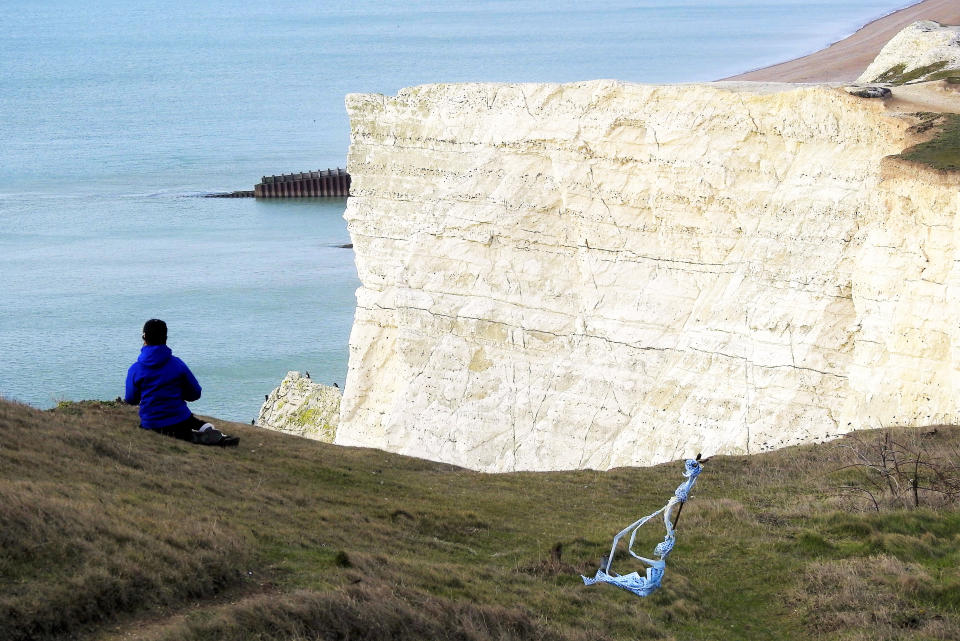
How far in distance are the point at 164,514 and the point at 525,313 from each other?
1716 cm

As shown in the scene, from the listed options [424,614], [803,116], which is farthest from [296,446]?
[803,116]

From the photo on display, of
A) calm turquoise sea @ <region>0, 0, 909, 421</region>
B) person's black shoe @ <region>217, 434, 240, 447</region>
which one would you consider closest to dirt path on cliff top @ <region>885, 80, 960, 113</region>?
person's black shoe @ <region>217, 434, 240, 447</region>

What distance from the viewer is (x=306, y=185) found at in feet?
233

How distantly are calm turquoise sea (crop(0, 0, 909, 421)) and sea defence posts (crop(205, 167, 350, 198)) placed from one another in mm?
880

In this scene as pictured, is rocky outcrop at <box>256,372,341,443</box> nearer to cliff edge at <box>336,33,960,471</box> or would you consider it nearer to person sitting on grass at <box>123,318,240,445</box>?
cliff edge at <box>336,33,960,471</box>

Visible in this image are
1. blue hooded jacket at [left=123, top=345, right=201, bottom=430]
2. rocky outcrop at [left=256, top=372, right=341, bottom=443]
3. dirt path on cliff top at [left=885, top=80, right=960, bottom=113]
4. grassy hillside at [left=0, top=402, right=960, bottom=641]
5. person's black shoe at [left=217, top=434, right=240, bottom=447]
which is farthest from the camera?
rocky outcrop at [left=256, top=372, right=341, bottom=443]

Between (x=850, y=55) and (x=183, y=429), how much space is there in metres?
90.0

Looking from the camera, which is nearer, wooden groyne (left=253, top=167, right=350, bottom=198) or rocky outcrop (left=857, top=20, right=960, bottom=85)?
rocky outcrop (left=857, top=20, right=960, bottom=85)

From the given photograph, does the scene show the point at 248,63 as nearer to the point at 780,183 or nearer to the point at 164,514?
the point at 780,183

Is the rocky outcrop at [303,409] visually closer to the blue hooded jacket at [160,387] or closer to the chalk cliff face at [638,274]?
the chalk cliff face at [638,274]

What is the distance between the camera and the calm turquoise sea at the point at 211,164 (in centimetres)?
4262

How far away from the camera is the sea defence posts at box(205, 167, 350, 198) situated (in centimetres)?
6988

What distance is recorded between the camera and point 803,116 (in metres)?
22.1

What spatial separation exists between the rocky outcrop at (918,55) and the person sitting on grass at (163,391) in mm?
20588
